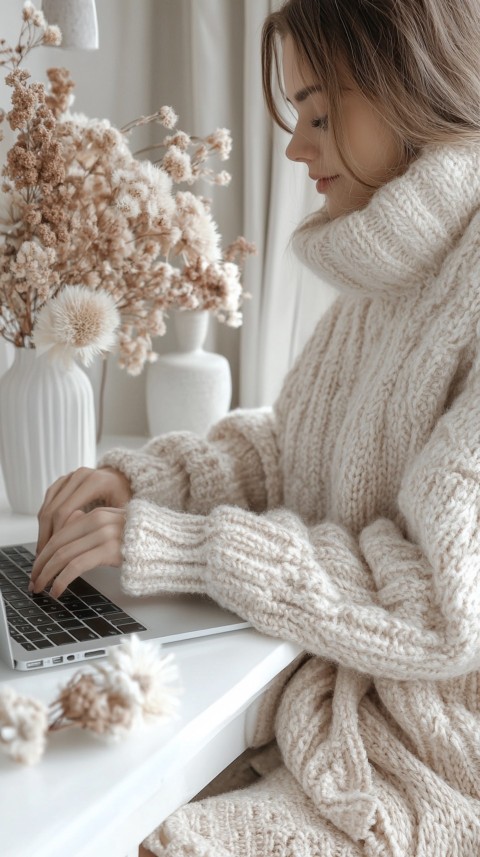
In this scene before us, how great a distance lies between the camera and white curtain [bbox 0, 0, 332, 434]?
1.62 metres

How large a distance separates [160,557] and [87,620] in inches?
3.3

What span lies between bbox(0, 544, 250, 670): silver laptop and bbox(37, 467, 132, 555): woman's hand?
69mm

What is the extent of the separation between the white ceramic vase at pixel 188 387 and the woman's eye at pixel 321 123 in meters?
0.49

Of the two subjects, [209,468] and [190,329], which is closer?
[209,468]

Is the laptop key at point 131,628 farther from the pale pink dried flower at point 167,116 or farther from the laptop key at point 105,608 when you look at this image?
the pale pink dried flower at point 167,116

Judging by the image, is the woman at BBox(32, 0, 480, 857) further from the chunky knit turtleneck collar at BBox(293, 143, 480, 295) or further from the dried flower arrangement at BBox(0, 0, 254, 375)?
the dried flower arrangement at BBox(0, 0, 254, 375)

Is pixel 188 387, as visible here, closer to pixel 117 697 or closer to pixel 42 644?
pixel 42 644

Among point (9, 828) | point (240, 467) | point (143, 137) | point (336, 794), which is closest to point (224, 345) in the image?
point (143, 137)

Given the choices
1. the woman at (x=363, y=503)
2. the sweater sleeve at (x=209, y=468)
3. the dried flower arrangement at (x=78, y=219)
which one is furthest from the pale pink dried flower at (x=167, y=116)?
the sweater sleeve at (x=209, y=468)

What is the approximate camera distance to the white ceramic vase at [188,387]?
141cm

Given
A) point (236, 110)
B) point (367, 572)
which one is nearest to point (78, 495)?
point (367, 572)

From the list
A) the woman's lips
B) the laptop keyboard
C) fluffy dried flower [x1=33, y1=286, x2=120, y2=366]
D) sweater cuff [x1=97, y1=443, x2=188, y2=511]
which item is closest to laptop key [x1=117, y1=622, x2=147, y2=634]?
the laptop keyboard

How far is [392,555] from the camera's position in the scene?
78 cm

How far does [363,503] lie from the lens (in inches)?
35.9
